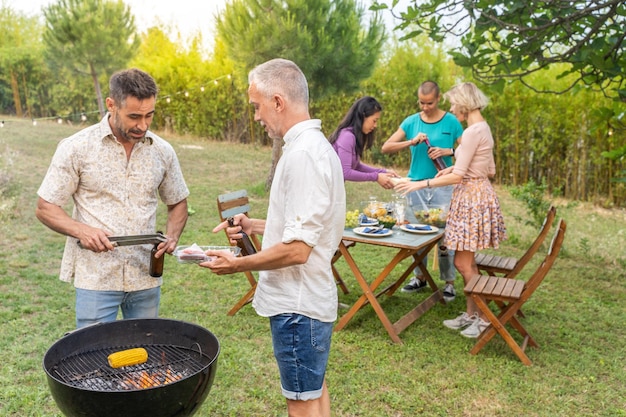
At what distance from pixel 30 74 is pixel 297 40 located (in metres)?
20.0

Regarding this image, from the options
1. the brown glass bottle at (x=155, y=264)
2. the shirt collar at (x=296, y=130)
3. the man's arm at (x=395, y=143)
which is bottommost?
the brown glass bottle at (x=155, y=264)

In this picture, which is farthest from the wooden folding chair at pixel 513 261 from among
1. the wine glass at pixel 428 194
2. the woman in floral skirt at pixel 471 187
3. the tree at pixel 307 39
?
the tree at pixel 307 39

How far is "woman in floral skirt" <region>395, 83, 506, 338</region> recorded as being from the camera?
423 cm

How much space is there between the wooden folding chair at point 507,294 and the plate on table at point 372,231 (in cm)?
72

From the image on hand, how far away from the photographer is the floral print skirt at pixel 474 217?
14.1ft

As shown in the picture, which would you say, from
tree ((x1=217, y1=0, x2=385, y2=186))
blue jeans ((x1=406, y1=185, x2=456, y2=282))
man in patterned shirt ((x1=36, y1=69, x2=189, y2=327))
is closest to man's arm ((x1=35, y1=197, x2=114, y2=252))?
man in patterned shirt ((x1=36, y1=69, x2=189, y2=327))

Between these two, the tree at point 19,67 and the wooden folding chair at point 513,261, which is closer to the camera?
the wooden folding chair at point 513,261

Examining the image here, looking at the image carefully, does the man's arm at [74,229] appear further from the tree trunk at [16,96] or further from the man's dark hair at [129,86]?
the tree trunk at [16,96]

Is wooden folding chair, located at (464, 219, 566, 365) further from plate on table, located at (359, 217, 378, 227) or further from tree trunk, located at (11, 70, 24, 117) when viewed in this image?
tree trunk, located at (11, 70, 24, 117)

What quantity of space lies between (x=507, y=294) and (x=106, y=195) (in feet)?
8.83

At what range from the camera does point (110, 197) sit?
2588 millimetres

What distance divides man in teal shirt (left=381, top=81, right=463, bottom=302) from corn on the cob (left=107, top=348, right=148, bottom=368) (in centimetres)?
323

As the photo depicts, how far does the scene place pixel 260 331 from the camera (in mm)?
4496

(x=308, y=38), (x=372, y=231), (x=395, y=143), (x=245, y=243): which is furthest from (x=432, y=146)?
(x=308, y=38)
